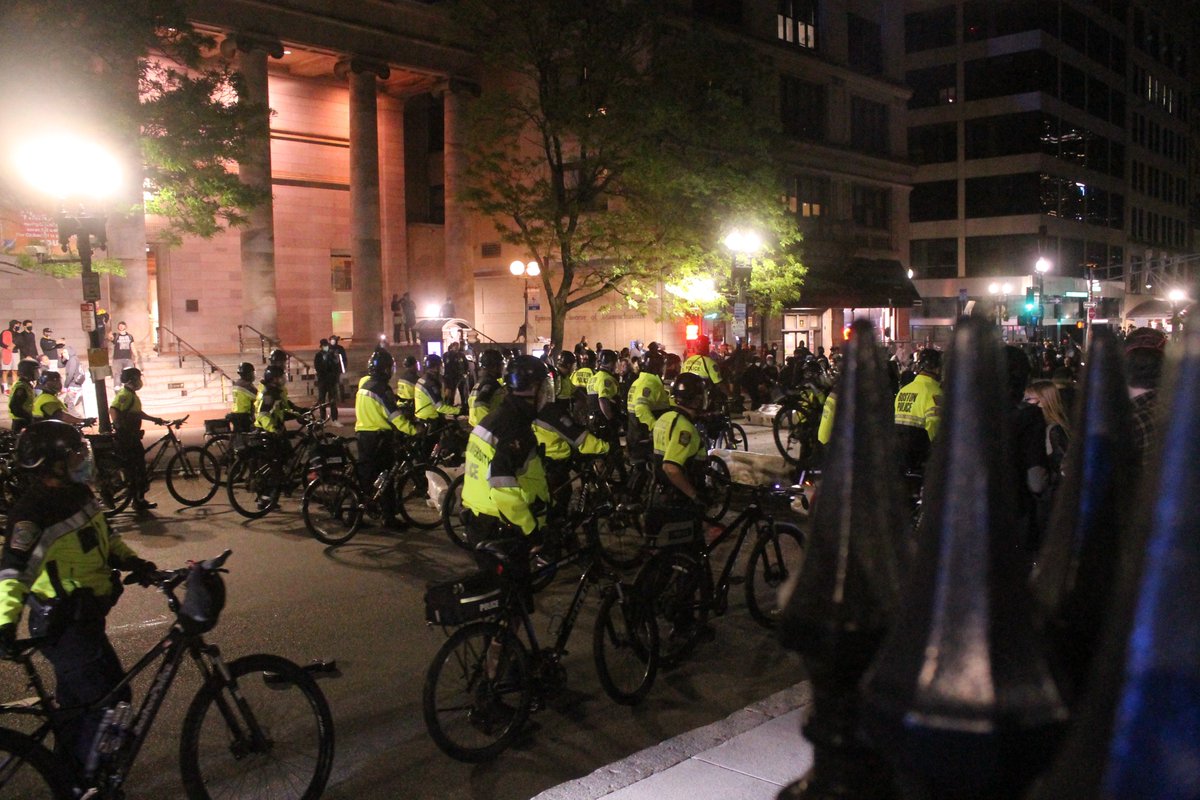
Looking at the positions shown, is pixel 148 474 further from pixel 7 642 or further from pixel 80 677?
pixel 7 642

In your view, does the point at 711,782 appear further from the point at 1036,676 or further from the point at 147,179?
the point at 147,179

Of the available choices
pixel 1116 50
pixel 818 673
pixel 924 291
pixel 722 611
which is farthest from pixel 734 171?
pixel 1116 50

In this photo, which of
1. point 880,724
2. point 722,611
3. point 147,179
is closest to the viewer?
point 880,724

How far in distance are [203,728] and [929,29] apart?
221 feet

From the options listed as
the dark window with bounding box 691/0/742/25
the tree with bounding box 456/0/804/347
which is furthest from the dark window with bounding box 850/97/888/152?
the tree with bounding box 456/0/804/347

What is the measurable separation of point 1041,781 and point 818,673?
0.40m

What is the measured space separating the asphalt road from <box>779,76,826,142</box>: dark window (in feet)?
119

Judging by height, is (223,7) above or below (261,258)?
above

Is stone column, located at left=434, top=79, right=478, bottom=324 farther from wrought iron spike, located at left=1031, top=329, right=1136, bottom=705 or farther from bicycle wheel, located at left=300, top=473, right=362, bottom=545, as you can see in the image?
wrought iron spike, located at left=1031, top=329, right=1136, bottom=705

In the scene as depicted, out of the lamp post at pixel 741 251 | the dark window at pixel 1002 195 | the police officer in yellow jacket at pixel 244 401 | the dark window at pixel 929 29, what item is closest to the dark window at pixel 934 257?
the dark window at pixel 1002 195

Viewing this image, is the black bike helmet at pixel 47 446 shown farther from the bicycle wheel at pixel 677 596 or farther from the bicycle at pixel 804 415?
the bicycle at pixel 804 415

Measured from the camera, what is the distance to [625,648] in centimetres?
635

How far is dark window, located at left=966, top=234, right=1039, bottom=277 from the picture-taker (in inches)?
2328

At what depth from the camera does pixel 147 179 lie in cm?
2023
